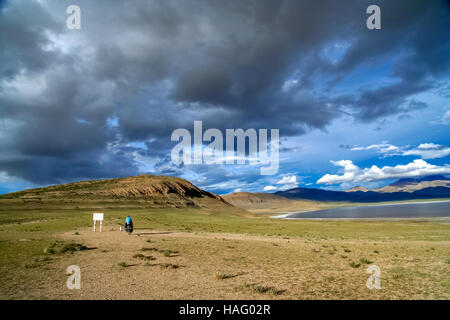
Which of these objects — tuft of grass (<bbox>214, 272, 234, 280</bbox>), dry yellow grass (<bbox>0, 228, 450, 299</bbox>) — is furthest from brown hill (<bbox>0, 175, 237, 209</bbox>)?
tuft of grass (<bbox>214, 272, 234, 280</bbox>)

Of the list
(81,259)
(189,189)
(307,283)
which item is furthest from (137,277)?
(189,189)

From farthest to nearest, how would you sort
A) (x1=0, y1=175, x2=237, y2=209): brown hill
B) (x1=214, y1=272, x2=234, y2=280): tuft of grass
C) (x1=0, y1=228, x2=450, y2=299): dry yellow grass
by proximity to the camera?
(x1=0, y1=175, x2=237, y2=209): brown hill, (x1=214, y1=272, x2=234, y2=280): tuft of grass, (x1=0, y1=228, x2=450, y2=299): dry yellow grass

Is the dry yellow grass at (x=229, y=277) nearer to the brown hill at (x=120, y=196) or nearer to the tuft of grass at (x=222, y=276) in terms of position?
the tuft of grass at (x=222, y=276)

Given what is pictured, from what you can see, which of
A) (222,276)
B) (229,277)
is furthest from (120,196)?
(222,276)

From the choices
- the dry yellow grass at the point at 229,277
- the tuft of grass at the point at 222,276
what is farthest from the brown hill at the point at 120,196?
the tuft of grass at the point at 222,276

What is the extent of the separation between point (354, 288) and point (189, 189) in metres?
141

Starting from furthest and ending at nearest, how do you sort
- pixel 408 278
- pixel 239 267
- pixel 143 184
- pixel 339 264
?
1. pixel 143 184
2. pixel 339 264
3. pixel 239 267
4. pixel 408 278

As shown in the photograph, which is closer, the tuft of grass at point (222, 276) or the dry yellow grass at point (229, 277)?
the dry yellow grass at point (229, 277)

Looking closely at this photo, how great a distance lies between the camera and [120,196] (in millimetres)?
113062

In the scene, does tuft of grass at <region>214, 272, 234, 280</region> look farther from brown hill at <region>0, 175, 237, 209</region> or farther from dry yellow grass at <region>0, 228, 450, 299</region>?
brown hill at <region>0, 175, 237, 209</region>

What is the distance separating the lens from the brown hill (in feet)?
306

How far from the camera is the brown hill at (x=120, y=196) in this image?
93.4m
